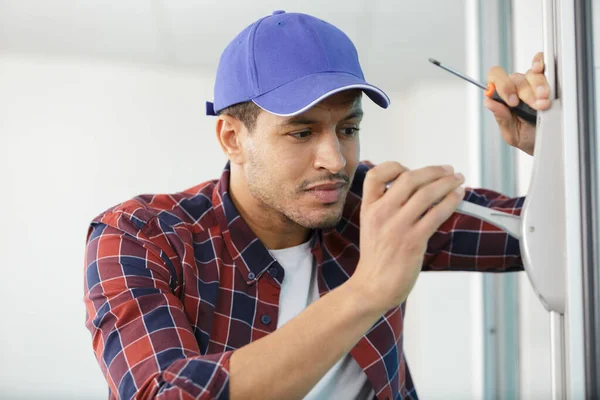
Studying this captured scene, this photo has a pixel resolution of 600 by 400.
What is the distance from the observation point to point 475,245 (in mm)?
1060

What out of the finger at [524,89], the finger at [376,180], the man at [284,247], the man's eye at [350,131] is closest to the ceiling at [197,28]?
the man at [284,247]

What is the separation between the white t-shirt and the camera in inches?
38.6

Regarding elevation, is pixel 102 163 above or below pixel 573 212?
above

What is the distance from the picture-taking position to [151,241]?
0.90 m

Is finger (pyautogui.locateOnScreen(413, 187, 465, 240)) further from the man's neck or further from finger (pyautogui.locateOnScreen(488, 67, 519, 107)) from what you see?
the man's neck

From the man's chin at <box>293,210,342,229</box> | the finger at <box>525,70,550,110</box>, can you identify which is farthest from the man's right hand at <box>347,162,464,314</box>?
the man's chin at <box>293,210,342,229</box>

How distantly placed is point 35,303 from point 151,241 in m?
2.74

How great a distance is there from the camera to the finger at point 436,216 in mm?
637

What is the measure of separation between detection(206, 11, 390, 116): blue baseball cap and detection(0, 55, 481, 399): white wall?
2551 millimetres

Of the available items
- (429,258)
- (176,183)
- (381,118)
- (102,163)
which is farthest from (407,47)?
(429,258)

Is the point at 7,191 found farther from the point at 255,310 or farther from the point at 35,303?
the point at 255,310

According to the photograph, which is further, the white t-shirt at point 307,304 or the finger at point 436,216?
the white t-shirt at point 307,304

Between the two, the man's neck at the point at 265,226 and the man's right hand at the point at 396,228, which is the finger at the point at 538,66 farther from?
the man's neck at the point at 265,226

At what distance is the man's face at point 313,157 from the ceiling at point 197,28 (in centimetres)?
179
